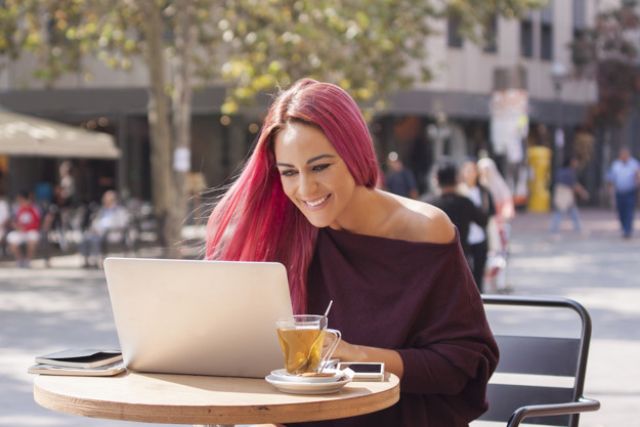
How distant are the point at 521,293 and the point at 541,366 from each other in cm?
1152

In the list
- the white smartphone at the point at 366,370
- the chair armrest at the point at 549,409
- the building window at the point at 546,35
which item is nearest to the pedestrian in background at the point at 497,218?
the chair armrest at the point at 549,409

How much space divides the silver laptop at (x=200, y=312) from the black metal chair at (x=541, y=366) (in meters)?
1.28

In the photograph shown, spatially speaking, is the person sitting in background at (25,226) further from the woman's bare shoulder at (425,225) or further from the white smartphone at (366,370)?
the white smartphone at (366,370)

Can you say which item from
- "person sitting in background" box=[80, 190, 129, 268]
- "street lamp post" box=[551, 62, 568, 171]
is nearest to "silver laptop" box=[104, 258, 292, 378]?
"person sitting in background" box=[80, 190, 129, 268]

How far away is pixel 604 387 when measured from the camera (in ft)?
28.8

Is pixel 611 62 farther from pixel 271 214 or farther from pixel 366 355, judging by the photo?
pixel 366 355

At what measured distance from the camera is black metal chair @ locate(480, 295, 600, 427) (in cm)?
425

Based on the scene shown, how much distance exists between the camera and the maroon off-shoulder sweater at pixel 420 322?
3521mm

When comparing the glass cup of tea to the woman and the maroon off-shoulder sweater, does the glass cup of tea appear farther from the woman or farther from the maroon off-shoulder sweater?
the maroon off-shoulder sweater

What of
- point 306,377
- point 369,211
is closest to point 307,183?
point 369,211

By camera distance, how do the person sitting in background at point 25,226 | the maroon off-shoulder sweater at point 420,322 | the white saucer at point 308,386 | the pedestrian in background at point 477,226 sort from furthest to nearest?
the person sitting in background at point 25,226
the pedestrian in background at point 477,226
the maroon off-shoulder sweater at point 420,322
the white saucer at point 308,386

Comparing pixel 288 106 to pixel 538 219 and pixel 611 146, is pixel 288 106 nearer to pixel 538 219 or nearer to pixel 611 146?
pixel 538 219

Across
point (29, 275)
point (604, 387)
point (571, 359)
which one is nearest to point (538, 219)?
point (29, 275)

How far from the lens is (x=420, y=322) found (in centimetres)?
362
